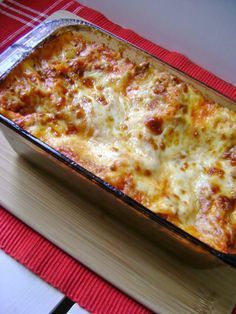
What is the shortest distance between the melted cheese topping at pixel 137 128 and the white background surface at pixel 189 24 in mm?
668

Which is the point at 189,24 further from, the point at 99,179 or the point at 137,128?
the point at 99,179

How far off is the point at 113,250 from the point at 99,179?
0.97 feet

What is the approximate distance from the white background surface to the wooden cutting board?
1.07m

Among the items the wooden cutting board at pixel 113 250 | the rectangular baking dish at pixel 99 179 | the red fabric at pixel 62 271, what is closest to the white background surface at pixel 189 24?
the rectangular baking dish at pixel 99 179

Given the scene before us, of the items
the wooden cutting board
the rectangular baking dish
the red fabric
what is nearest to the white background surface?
the rectangular baking dish

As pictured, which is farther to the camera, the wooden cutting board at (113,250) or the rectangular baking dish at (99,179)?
the wooden cutting board at (113,250)

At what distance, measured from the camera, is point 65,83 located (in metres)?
1.57

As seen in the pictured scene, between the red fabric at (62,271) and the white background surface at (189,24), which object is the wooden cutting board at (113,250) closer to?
the red fabric at (62,271)

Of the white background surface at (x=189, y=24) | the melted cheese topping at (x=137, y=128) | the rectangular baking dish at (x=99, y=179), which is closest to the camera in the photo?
the rectangular baking dish at (x=99, y=179)

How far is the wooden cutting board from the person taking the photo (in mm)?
1364

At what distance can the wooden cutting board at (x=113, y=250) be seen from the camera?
1.36 m

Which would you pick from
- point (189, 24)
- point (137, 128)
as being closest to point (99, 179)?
point (137, 128)

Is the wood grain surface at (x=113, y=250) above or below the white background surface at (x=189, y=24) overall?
below

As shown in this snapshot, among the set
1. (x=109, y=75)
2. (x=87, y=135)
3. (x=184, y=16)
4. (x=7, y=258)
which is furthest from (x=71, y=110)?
(x=184, y=16)
